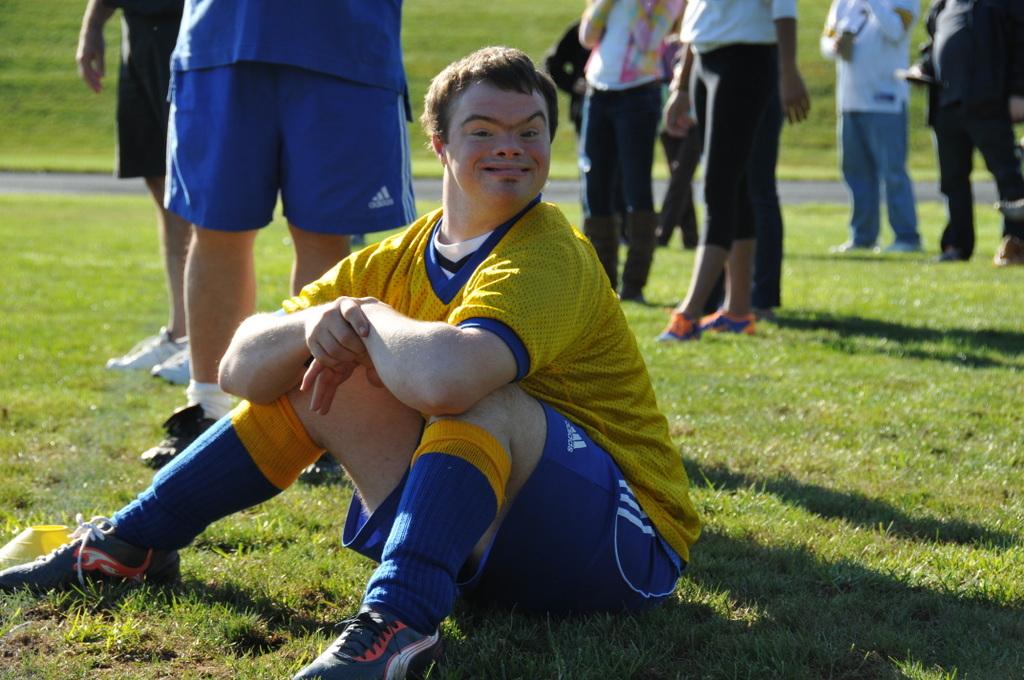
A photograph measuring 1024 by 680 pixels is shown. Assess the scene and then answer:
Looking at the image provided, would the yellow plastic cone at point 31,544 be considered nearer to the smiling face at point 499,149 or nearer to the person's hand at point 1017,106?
the smiling face at point 499,149

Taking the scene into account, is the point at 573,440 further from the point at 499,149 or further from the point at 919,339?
the point at 919,339

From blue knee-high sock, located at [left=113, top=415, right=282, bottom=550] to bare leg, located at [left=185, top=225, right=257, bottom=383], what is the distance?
4.58ft

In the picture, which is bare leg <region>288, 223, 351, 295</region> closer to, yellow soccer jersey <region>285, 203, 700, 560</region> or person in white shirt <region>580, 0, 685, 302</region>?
yellow soccer jersey <region>285, 203, 700, 560</region>

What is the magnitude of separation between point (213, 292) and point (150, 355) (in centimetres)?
198

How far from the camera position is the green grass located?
103 inches

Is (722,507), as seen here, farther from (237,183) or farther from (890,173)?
(890,173)

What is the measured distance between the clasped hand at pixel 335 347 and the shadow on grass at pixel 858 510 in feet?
5.11

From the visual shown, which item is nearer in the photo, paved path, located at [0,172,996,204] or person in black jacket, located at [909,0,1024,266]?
person in black jacket, located at [909,0,1024,266]

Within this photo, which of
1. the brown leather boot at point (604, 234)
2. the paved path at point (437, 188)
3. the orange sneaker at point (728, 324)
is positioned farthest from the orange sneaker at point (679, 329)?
the paved path at point (437, 188)

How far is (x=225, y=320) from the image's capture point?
4.30 metres

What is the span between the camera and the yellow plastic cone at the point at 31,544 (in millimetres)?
3107

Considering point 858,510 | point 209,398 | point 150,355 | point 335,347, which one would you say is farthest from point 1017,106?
point 335,347

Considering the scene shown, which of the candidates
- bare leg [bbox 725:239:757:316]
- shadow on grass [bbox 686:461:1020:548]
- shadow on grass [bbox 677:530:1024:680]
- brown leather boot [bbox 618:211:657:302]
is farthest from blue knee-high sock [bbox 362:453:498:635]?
brown leather boot [bbox 618:211:657:302]

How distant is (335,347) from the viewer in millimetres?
2617
